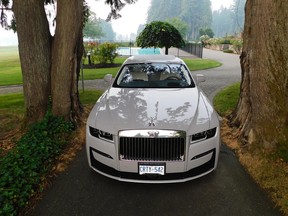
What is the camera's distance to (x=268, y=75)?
13.7 ft

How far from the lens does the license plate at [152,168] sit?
120 inches

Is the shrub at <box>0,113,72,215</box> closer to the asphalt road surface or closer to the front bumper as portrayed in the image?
the asphalt road surface

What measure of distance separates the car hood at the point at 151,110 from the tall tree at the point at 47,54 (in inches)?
60.5

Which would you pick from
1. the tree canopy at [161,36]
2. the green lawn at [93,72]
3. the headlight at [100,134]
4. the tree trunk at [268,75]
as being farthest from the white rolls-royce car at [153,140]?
the tree canopy at [161,36]

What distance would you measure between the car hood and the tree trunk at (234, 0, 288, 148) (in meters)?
1.04

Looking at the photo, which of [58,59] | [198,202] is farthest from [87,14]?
[198,202]

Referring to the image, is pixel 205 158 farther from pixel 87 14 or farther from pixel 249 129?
pixel 87 14

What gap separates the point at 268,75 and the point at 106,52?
637 inches

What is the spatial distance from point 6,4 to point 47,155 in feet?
21.1

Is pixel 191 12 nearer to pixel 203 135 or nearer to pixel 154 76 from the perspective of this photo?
pixel 154 76

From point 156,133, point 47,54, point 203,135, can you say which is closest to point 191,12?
point 47,54

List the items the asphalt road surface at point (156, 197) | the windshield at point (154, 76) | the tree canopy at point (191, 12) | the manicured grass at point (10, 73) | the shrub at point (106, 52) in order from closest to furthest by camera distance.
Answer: the asphalt road surface at point (156, 197) → the windshield at point (154, 76) → the manicured grass at point (10, 73) → the shrub at point (106, 52) → the tree canopy at point (191, 12)

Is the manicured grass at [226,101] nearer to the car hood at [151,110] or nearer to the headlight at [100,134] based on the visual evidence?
the car hood at [151,110]

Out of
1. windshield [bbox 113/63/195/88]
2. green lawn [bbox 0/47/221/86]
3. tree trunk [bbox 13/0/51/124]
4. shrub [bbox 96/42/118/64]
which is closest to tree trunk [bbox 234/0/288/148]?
windshield [bbox 113/63/195/88]
